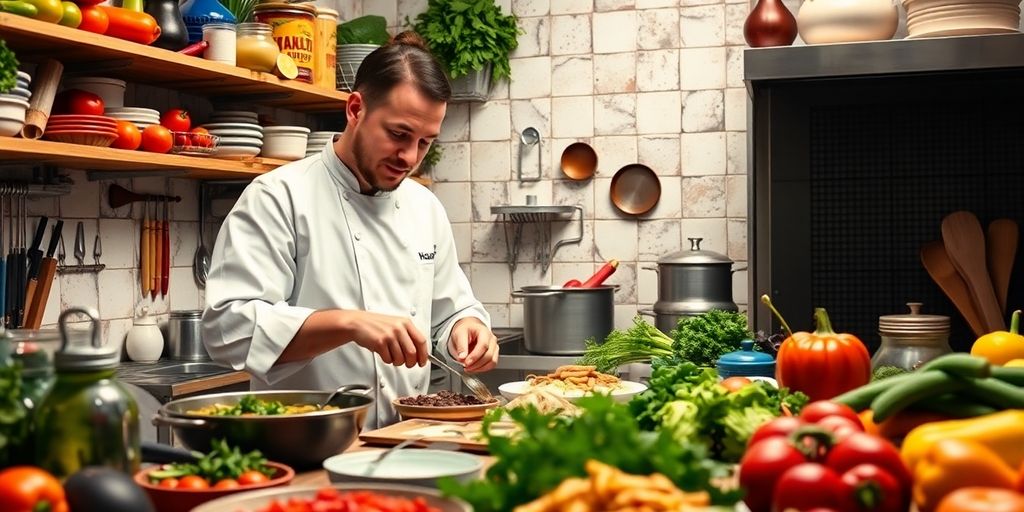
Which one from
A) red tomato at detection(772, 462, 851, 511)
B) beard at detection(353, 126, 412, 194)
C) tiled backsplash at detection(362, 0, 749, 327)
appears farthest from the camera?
tiled backsplash at detection(362, 0, 749, 327)

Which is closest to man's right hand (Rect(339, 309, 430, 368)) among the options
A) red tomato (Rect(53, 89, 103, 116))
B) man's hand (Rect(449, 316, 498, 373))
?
man's hand (Rect(449, 316, 498, 373))

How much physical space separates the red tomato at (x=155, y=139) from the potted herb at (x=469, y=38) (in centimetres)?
159

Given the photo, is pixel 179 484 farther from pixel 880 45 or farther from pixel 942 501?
pixel 880 45

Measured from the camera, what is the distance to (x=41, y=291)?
3340 mm

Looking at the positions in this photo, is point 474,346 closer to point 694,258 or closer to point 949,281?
point 949,281

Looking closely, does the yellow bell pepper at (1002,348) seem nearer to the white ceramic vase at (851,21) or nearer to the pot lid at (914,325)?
the pot lid at (914,325)

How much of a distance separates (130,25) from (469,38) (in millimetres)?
1785

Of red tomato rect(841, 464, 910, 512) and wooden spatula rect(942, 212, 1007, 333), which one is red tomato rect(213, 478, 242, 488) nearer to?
red tomato rect(841, 464, 910, 512)

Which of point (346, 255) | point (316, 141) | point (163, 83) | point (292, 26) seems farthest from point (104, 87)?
point (346, 255)

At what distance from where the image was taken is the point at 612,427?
1.23m

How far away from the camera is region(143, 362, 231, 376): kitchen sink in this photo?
359 centimetres

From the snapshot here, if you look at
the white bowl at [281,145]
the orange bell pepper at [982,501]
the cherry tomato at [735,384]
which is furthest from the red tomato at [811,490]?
the white bowl at [281,145]

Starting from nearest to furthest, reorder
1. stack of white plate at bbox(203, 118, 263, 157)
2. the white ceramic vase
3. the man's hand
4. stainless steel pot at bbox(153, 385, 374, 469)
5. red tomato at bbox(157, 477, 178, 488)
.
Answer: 1. red tomato at bbox(157, 477, 178, 488)
2. stainless steel pot at bbox(153, 385, 374, 469)
3. the man's hand
4. the white ceramic vase
5. stack of white plate at bbox(203, 118, 263, 157)

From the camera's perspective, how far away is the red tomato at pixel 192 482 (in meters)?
1.46
